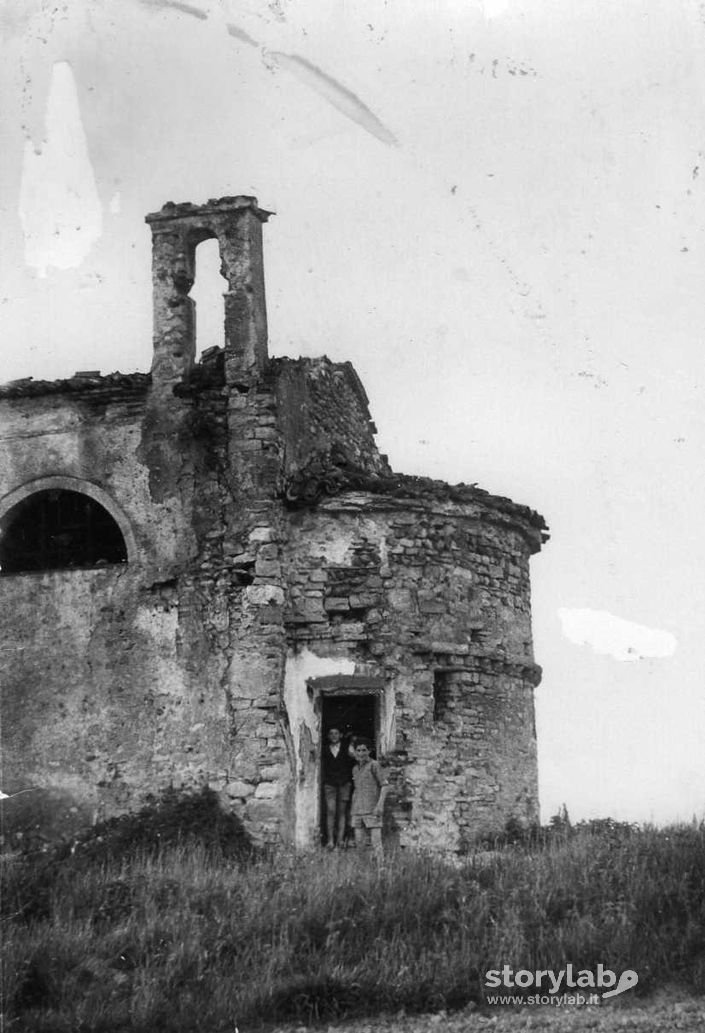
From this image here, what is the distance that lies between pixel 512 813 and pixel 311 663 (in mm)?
2828

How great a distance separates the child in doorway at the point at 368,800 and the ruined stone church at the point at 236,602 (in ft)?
0.50

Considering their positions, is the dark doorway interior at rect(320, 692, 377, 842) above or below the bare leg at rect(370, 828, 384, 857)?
above

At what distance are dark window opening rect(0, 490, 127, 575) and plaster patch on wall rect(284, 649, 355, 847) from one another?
7.95 feet

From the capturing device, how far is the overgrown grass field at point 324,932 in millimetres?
14977

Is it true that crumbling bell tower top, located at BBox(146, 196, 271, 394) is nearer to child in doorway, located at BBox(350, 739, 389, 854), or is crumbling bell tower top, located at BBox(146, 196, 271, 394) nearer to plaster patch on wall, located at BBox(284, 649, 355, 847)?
plaster patch on wall, located at BBox(284, 649, 355, 847)

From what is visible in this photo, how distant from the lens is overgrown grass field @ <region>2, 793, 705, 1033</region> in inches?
590

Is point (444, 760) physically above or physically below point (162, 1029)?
above

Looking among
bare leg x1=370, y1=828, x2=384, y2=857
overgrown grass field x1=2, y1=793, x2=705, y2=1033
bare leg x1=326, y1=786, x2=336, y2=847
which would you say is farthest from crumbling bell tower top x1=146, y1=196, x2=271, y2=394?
overgrown grass field x1=2, y1=793, x2=705, y2=1033

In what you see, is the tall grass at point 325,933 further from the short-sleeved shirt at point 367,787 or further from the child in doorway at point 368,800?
the short-sleeved shirt at point 367,787

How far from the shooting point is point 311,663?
2011 centimetres

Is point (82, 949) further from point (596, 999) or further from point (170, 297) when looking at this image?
point (170, 297)

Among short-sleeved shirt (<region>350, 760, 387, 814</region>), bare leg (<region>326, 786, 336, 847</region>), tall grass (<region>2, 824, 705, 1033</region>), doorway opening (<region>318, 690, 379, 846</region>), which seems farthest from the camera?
doorway opening (<region>318, 690, 379, 846</region>)

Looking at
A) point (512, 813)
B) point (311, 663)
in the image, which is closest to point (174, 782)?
point (311, 663)

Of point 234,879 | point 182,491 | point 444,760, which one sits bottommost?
point 234,879
